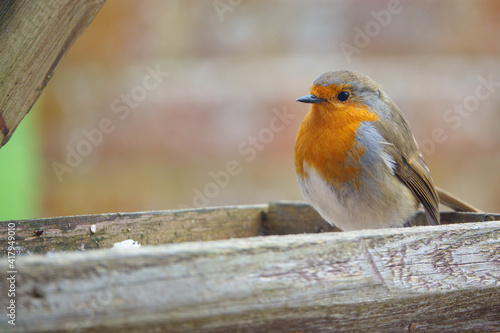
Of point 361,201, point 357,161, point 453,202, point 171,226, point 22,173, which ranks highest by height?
point 357,161

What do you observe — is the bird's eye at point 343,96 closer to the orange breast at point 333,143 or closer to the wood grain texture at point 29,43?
the orange breast at point 333,143

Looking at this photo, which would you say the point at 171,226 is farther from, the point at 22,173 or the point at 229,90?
the point at 22,173

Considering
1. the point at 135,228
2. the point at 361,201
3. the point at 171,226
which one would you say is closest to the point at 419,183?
the point at 361,201

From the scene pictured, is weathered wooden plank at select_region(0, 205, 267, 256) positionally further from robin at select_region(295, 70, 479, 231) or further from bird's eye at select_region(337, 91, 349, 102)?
bird's eye at select_region(337, 91, 349, 102)

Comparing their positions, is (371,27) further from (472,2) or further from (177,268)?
(177,268)

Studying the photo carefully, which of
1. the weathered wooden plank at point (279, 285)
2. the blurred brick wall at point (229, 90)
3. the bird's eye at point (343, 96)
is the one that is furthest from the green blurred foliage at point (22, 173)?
the weathered wooden plank at point (279, 285)

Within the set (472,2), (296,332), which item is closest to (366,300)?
(296,332)

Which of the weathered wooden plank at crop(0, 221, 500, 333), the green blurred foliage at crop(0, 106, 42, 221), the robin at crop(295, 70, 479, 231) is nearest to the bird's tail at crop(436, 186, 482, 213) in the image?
the robin at crop(295, 70, 479, 231)
